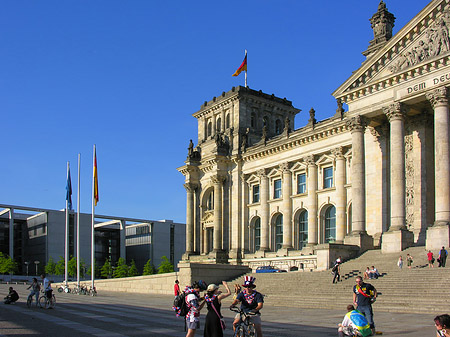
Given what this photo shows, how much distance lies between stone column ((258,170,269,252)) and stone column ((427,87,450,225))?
25274 millimetres

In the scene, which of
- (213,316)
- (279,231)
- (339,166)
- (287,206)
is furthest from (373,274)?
(279,231)

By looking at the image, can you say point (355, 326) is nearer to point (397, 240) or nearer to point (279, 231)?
point (397, 240)

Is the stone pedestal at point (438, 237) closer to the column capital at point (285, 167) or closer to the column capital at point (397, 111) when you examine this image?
the column capital at point (397, 111)

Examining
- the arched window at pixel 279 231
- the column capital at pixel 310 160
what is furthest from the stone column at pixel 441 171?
the arched window at pixel 279 231

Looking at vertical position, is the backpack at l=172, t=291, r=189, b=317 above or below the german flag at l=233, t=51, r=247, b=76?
below

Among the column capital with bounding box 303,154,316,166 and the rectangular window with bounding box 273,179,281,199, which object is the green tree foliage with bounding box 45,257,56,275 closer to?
the rectangular window with bounding box 273,179,281,199

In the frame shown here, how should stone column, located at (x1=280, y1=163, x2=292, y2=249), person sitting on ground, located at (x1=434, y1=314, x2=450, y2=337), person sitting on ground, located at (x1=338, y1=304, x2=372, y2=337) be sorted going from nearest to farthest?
person sitting on ground, located at (x1=434, y1=314, x2=450, y2=337)
person sitting on ground, located at (x1=338, y1=304, x2=372, y2=337)
stone column, located at (x1=280, y1=163, x2=292, y2=249)

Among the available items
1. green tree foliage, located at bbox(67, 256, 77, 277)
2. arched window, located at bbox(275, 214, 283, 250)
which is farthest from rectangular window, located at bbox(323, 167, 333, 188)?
green tree foliage, located at bbox(67, 256, 77, 277)

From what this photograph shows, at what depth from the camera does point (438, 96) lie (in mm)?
37094

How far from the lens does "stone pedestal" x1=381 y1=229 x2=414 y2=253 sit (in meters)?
38.1

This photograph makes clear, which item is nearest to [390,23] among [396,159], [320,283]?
[396,159]

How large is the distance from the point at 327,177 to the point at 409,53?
17.6 metres

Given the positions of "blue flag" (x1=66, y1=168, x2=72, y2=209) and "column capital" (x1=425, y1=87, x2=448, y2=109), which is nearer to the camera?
"column capital" (x1=425, y1=87, x2=448, y2=109)

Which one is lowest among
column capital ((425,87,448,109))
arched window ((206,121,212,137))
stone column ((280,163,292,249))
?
stone column ((280,163,292,249))
